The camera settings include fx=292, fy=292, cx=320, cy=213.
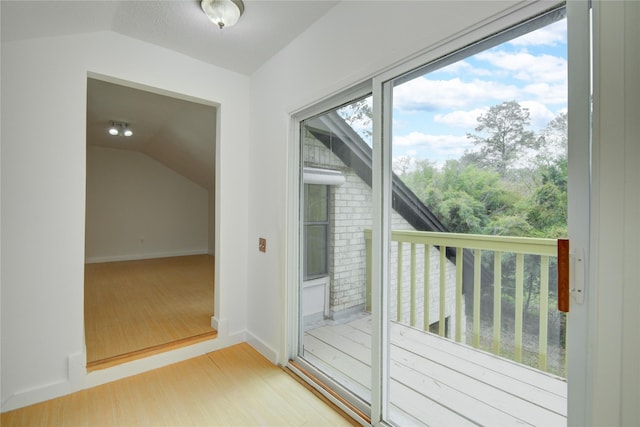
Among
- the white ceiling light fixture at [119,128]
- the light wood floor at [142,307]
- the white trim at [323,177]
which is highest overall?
the white ceiling light fixture at [119,128]

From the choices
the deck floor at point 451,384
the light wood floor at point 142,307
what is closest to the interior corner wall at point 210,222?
the light wood floor at point 142,307

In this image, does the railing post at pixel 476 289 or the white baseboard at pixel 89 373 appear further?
the white baseboard at pixel 89 373

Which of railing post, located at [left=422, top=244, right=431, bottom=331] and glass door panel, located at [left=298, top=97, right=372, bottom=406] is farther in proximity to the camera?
glass door panel, located at [left=298, top=97, right=372, bottom=406]

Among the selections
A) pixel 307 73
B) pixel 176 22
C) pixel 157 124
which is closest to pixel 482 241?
pixel 307 73

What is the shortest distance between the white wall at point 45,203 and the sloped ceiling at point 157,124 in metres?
1.23

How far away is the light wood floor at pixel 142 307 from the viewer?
7.82ft

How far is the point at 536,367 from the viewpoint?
120cm

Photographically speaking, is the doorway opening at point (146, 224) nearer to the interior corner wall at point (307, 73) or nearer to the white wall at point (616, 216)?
the interior corner wall at point (307, 73)

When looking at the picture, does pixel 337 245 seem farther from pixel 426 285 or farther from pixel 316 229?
pixel 426 285

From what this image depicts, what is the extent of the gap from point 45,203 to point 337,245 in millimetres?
1838

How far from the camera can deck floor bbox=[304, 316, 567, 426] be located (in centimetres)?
131

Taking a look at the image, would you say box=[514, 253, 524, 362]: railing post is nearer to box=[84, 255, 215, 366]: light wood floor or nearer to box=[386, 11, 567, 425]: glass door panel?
box=[386, 11, 567, 425]: glass door panel

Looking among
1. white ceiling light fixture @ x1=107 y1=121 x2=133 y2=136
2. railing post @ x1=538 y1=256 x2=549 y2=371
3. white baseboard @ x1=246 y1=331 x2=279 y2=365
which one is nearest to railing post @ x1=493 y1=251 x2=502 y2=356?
railing post @ x1=538 y1=256 x2=549 y2=371

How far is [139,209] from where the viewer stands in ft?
20.7
